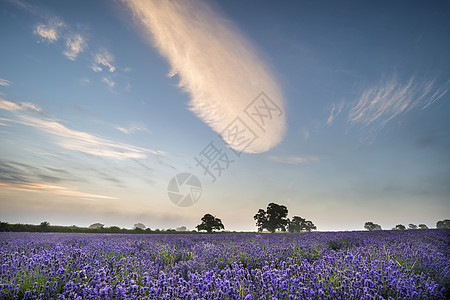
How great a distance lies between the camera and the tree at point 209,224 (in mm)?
34697

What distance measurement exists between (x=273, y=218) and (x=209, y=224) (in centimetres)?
999

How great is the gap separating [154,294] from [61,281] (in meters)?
1.66

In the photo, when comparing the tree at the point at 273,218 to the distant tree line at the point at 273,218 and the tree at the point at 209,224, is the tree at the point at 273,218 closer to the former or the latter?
the distant tree line at the point at 273,218

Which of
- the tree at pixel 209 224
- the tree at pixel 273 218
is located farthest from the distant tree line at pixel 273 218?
the tree at pixel 209 224

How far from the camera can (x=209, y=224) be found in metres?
34.9

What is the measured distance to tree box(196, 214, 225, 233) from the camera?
34697mm

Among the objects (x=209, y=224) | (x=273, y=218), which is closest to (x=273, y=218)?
A: (x=273, y=218)

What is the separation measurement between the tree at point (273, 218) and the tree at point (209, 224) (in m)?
6.23

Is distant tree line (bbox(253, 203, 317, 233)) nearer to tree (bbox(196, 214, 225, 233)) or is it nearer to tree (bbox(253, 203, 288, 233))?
tree (bbox(253, 203, 288, 233))

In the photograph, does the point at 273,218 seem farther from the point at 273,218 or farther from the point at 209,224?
the point at 209,224

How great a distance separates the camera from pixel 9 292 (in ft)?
9.26

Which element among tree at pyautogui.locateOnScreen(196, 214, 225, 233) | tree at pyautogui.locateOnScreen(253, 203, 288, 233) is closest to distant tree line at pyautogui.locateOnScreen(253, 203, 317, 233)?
tree at pyautogui.locateOnScreen(253, 203, 288, 233)

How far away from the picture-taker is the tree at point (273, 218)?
117 ft

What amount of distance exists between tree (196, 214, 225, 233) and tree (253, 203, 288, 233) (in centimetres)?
623
